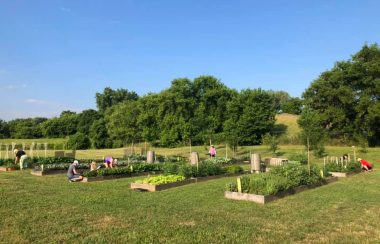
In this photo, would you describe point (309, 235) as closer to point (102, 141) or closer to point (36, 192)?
point (36, 192)

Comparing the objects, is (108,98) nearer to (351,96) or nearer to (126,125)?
(126,125)

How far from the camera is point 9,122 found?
92.5 meters

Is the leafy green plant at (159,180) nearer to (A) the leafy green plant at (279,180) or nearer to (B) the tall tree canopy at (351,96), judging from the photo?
(A) the leafy green plant at (279,180)

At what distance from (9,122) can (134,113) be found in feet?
158

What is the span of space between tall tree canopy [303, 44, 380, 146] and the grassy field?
30.0m

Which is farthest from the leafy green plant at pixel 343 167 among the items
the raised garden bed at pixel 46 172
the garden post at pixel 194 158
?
the raised garden bed at pixel 46 172

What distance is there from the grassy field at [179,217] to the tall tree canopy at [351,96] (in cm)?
3002

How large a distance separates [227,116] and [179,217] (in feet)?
160

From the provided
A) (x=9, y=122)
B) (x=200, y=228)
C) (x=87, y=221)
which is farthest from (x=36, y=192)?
(x=9, y=122)

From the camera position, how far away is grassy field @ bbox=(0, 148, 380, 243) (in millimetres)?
6504

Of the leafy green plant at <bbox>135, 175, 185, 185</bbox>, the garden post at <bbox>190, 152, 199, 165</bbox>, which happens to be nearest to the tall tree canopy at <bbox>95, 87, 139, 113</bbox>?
the garden post at <bbox>190, 152, 199, 165</bbox>

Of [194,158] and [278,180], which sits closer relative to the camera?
[278,180]

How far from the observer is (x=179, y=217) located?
7.98 metres

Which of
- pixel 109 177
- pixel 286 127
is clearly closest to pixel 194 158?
pixel 109 177
